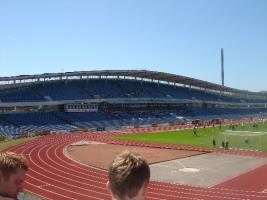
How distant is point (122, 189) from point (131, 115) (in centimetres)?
7601

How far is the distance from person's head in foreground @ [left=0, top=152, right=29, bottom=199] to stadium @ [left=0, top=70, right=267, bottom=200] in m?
17.5

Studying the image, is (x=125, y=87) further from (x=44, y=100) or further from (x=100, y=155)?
(x=100, y=155)

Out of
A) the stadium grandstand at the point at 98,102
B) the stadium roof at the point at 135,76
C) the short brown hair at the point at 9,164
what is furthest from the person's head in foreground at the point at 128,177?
the stadium roof at the point at 135,76

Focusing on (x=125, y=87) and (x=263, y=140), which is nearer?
(x=263, y=140)

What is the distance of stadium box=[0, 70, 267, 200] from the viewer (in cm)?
2333

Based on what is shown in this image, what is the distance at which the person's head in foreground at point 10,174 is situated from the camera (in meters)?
3.31

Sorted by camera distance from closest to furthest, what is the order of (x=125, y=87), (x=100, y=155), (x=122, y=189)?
(x=122, y=189) → (x=100, y=155) → (x=125, y=87)

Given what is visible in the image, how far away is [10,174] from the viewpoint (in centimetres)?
334

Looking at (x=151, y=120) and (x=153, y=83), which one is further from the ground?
(x=153, y=83)

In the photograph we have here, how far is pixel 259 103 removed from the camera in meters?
147

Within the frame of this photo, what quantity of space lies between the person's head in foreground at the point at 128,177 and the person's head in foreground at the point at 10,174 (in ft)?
2.85

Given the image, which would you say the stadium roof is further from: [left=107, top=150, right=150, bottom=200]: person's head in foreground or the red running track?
[left=107, top=150, right=150, bottom=200]: person's head in foreground

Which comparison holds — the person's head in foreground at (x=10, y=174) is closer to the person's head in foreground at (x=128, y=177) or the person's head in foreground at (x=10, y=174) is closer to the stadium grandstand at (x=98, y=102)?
the person's head in foreground at (x=128, y=177)

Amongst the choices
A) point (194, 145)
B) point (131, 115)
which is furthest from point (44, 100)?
point (194, 145)
